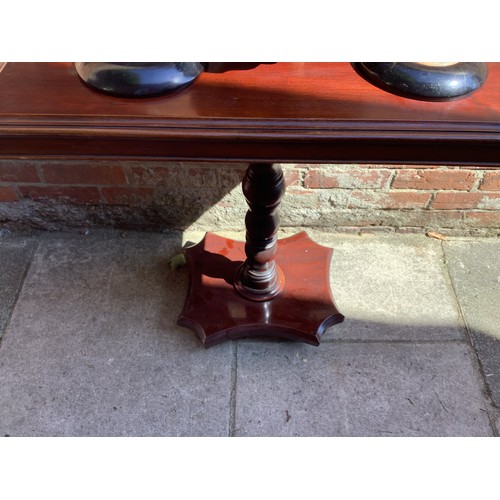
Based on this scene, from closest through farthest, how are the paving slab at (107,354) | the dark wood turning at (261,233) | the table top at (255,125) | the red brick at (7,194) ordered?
the table top at (255,125), the dark wood turning at (261,233), the paving slab at (107,354), the red brick at (7,194)

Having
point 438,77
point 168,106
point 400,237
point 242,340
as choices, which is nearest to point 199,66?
point 168,106

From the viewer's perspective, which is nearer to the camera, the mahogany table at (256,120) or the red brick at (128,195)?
the mahogany table at (256,120)

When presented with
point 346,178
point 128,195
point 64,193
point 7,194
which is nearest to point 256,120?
point 346,178

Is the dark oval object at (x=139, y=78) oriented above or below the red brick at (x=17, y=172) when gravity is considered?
above

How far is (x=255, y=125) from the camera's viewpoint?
855mm

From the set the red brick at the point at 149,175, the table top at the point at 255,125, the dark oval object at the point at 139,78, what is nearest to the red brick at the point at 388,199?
the red brick at the point at 149,175

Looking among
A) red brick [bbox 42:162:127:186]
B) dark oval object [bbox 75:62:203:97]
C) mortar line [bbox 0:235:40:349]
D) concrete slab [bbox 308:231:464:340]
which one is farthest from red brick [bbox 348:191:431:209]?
mortar line [bbox 0:235:40:349]

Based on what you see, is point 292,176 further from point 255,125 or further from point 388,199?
point 255,125

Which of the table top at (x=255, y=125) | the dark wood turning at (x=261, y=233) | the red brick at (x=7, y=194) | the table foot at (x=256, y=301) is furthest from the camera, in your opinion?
the red brick at (x=7, y=194)

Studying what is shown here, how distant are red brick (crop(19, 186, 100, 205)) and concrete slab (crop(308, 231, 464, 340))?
86cm

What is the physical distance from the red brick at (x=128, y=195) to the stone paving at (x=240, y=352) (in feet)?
0.50

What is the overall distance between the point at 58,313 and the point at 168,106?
110cm

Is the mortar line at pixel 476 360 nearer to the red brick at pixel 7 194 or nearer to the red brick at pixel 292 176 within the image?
the red brick at pixel 292 176

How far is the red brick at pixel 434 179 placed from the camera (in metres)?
1.80
